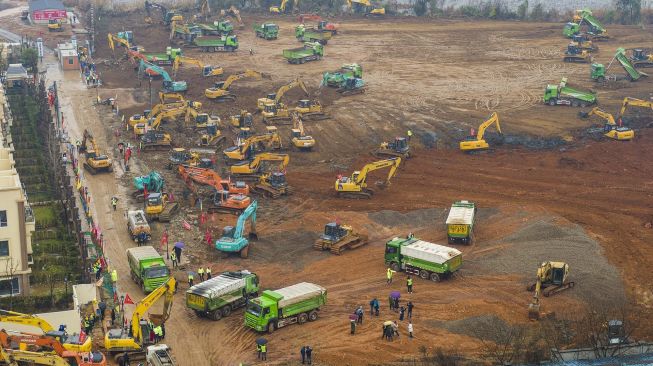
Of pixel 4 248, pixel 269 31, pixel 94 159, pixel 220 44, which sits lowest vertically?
pixel 94 159

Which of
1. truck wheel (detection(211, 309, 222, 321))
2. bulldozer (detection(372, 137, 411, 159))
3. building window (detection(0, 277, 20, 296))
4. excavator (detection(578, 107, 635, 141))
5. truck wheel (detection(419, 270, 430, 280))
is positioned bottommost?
building window (detection(0, 277, 20, 296))

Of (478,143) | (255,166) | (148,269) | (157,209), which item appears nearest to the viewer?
(148,269)

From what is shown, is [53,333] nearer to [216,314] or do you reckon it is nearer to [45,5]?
[216,314]

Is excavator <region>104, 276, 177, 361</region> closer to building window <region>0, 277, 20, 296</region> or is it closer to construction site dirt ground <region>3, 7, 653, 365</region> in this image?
construction site dirt ground <region>3, 7, 653, 365</region>

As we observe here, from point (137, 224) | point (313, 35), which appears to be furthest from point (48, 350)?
point (313, 35)

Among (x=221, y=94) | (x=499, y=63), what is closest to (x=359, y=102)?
(x=221, y=94)

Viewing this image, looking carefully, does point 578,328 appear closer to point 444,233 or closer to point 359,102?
point 444,233

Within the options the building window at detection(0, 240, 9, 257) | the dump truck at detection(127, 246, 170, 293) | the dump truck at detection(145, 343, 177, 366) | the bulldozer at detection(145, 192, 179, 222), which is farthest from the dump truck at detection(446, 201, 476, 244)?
the building window at detection(0, 240, 9, 257)
